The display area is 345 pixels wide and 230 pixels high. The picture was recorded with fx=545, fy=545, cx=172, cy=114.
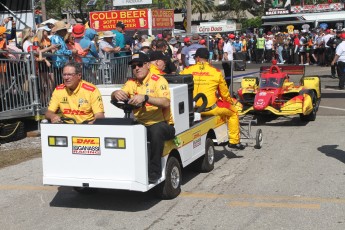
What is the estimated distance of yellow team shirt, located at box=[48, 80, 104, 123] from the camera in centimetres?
674

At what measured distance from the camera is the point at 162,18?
27016 millimetres

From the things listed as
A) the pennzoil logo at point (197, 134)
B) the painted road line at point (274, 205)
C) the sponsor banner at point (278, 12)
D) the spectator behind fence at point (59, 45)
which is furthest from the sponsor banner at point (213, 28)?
the sponsor banner at point (278, 12)

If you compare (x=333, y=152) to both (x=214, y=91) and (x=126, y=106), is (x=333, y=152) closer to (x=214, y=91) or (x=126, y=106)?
(x=214, y=91)

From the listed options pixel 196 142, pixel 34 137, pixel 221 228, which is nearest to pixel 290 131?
pixel 196 142

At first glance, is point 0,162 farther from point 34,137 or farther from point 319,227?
point 319,227

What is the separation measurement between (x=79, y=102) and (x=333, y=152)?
4.60 metres

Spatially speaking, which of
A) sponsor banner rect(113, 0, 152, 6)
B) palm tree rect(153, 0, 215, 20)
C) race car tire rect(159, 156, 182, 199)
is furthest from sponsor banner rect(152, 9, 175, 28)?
palm tree rect(153, 0, 215, 20)

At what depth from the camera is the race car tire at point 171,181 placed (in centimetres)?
658

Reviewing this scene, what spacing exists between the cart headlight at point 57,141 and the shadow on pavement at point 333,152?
4.49 metres

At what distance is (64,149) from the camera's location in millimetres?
6324

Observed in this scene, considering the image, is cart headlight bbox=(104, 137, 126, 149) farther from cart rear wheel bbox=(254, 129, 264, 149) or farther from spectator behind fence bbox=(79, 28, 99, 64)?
spectator behind fence bbox=(79, 28, 99, 64)

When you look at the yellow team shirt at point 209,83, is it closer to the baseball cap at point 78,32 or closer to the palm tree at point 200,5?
the baseball cap at point 78,32

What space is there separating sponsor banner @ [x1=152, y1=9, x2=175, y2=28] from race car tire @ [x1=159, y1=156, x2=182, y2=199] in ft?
66.1

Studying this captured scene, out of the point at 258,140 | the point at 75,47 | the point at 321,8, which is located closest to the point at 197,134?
the point at 258,140
